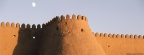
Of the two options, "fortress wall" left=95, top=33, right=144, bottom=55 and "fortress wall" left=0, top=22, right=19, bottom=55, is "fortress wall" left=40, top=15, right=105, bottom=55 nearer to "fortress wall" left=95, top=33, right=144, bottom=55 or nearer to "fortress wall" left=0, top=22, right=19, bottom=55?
"fortress wall" left=0, top=22, right=19, bottom=55

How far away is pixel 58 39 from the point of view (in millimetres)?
24047

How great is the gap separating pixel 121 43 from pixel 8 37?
975 cm

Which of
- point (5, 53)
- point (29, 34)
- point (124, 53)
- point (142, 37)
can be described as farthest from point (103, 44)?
point (5, 53)

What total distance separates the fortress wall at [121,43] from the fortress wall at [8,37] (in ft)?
21.9

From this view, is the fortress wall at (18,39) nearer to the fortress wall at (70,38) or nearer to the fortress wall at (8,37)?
the fortress wall at (8,37)

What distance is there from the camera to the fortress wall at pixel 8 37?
2531 centimetres

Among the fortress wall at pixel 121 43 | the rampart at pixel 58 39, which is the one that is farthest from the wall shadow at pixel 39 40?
the fortress wall at pixel 121 43

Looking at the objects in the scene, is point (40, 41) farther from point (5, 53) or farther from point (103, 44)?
point (103, 44)

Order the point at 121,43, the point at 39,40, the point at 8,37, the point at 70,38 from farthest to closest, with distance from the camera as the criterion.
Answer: the point at 121,43
the point at 39,40
the point at 8,37
the point at 70,38

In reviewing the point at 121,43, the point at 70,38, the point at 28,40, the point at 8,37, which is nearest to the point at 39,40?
the point at 28,40

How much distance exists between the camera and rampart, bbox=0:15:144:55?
23578 millimetres

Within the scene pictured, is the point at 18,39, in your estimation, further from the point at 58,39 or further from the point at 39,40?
the point at 58,39

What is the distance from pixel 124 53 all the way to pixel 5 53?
33.6 ft

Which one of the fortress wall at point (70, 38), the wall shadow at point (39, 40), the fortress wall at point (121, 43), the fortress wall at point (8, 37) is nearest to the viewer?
the fortress wall at point (70, 38)
